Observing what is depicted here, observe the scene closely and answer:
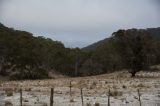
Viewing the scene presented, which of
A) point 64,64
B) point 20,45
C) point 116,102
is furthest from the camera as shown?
point 64,64

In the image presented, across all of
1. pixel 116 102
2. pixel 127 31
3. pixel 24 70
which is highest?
pixel 127 31

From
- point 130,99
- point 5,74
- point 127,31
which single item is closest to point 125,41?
point 127,31

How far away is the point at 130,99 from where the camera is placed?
96.7 ft

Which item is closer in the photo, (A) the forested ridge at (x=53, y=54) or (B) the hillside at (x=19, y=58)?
(A) the forested ridge at (x=53, y=54)

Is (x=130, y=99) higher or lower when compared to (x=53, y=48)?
lower

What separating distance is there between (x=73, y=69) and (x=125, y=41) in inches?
1897

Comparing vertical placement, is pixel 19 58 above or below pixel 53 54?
below

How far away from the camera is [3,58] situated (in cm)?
8025

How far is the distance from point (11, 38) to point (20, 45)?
3295 millimetres

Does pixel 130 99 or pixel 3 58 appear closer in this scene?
pixel 130 99

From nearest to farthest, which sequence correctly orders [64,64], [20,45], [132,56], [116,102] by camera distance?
[116,102] < [132,56] < [20,45] < [64,64]

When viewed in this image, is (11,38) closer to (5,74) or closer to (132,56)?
(5,74)

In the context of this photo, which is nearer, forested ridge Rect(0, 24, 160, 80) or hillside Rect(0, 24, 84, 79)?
forested ridge Rect(0, 24, 160, 80)

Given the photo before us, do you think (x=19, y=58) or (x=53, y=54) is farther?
(x=53, y=54)
